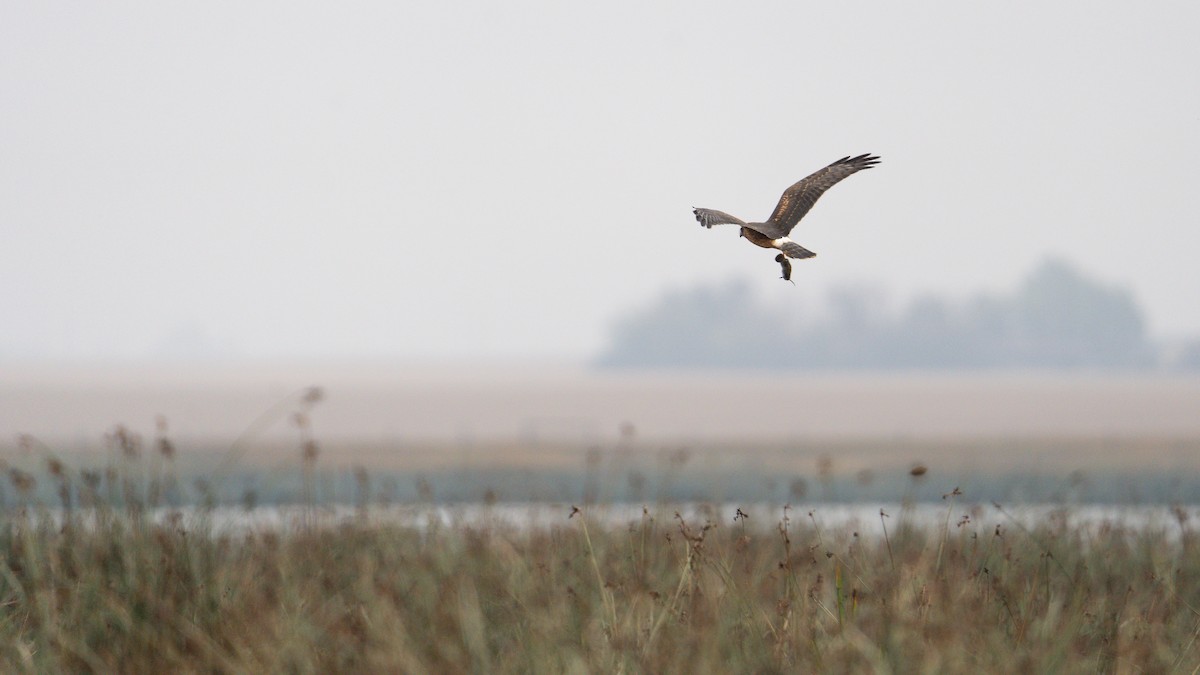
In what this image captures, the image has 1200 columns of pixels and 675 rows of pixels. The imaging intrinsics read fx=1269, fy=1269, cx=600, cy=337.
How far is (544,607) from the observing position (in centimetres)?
660

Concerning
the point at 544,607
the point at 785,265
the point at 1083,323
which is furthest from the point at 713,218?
the point at 1083,323

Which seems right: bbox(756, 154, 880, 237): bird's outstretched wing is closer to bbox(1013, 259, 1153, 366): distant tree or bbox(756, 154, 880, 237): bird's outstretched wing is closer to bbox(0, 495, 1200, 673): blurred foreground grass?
bbox(0, 495, 1200, 673): blurred foreground grass

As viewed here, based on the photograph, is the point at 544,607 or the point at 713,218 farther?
the point at 544,607

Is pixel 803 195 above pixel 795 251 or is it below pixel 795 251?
above

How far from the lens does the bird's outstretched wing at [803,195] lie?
193 inches

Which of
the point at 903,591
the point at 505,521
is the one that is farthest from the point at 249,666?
the point at 505,521

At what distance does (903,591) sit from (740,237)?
7.79 ft

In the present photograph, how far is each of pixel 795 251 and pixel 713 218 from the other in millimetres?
321

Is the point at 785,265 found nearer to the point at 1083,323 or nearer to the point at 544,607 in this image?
the point at 544,607

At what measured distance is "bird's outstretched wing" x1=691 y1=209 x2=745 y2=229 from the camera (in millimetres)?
4449

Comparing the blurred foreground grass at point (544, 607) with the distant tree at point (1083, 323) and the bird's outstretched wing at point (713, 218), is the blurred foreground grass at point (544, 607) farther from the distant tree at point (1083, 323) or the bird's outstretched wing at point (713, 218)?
the distant tree at point (1083, 323)

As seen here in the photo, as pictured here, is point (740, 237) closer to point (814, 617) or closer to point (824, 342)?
point (814, 617)

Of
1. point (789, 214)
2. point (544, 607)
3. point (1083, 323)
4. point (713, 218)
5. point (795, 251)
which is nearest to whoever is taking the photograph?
point (795, 251)

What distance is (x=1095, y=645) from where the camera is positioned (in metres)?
6.55
